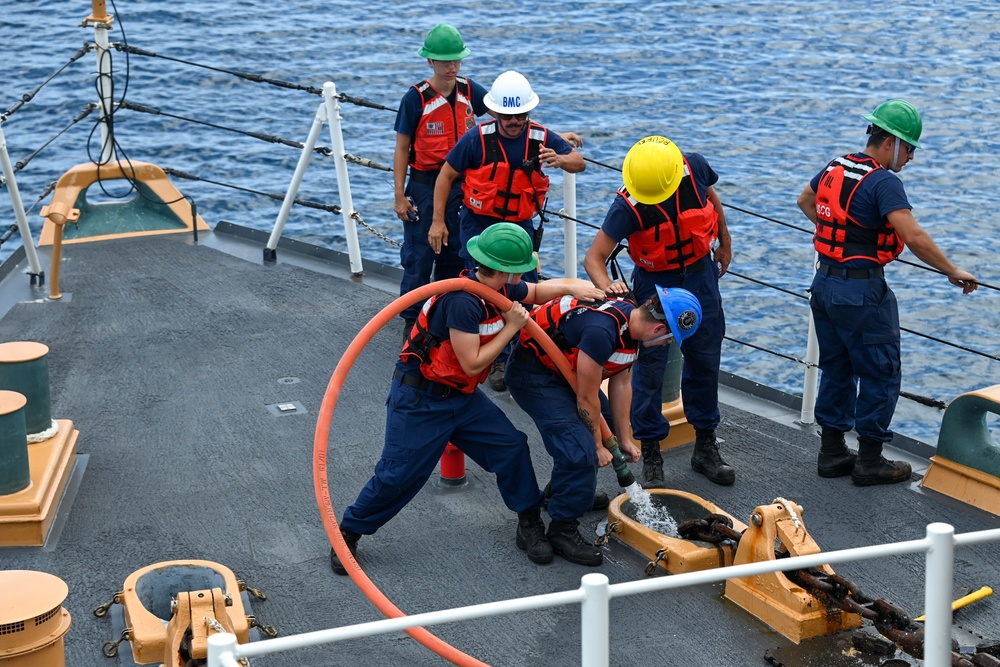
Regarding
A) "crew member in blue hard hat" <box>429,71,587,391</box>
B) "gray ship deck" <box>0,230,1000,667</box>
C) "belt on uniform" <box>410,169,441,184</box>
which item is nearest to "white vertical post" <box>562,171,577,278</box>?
"crew member in blue hard hat" <box>429,71,587,391</box>

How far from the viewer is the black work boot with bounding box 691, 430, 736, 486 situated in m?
6.36

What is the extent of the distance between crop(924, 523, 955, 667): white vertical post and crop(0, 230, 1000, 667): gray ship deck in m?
1.37

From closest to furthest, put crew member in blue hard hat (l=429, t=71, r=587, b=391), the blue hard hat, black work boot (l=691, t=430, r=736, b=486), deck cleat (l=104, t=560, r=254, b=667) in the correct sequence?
deck cleat (l=104, t=560, r=254, b=667) → the blue hard hat → black work boot (l=691, t=430, r=736, b=486) → crew member in blue hard hat (l=429, t=71, r=587, b=391)

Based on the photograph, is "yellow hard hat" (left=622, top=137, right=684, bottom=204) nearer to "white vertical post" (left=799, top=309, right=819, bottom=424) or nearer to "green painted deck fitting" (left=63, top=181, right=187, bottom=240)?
"white vertical post" (left=799, top=309, right=819, bottom=424)

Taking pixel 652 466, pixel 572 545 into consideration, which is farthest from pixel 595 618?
pixel 652 466

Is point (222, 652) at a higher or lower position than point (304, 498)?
higher

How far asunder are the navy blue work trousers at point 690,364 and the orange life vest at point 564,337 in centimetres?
73

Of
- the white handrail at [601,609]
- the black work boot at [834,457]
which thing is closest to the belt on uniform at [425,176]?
the black work boot at [834,457]

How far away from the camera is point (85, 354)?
7742 mm

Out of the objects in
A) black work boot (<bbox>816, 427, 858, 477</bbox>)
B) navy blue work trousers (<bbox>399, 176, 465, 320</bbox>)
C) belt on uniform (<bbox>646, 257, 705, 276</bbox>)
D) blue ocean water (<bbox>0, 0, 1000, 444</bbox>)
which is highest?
belt on uniform (<bbox>646, 257, 705, 276</bbox>)

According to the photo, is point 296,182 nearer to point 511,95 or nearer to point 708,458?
point 511,95

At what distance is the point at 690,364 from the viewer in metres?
6.35

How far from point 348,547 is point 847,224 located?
2.77 meters

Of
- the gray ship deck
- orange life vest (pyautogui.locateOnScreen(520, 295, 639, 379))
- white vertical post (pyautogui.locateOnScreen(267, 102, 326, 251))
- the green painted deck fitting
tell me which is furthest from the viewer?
the green painted deck fitting
